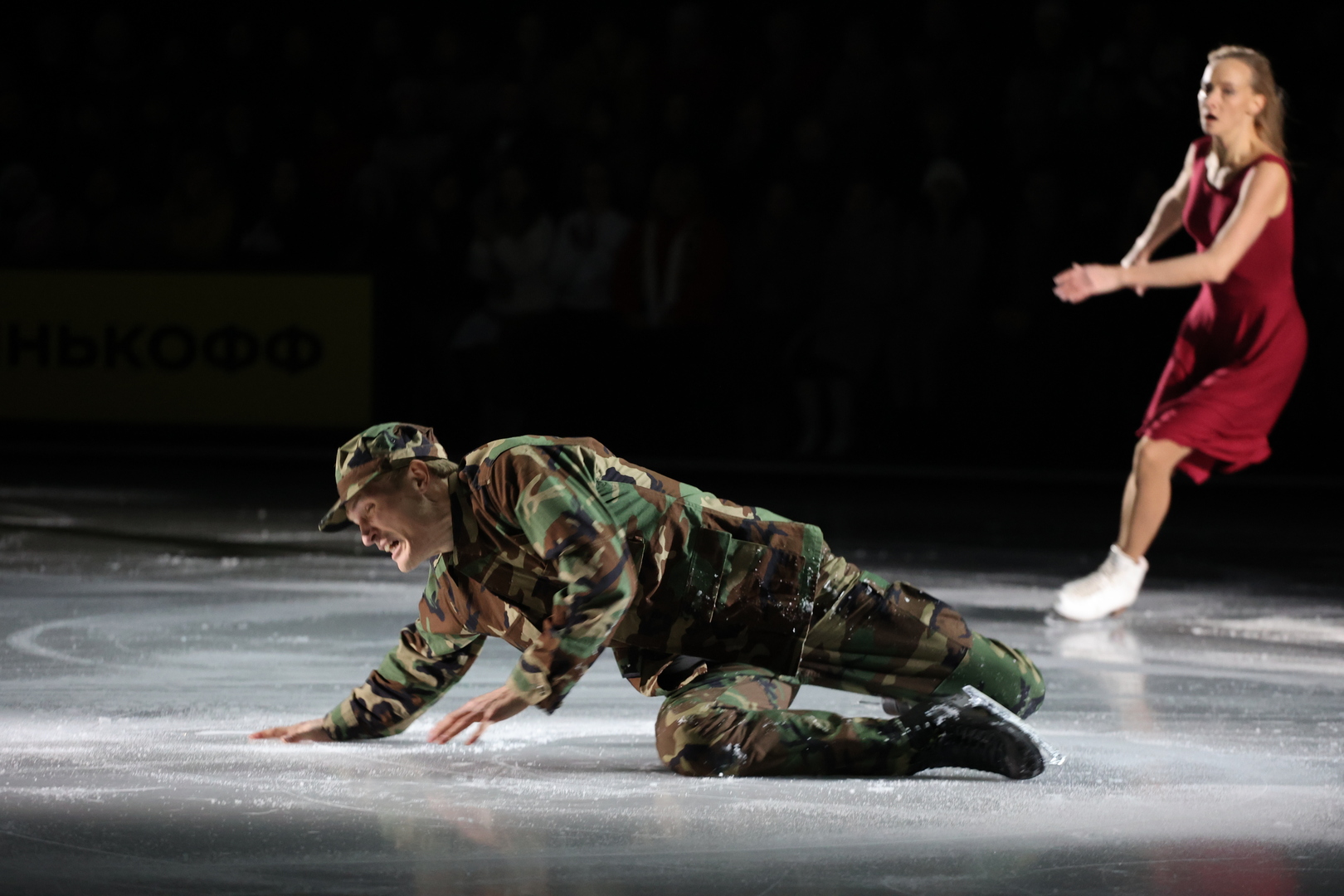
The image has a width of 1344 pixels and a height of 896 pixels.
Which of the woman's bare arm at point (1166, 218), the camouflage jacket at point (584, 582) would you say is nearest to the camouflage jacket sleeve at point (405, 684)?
the camouflage jacket at point (584, 582)

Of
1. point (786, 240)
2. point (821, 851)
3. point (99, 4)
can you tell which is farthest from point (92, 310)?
point (821, 851)

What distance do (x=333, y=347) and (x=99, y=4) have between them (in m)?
3.60

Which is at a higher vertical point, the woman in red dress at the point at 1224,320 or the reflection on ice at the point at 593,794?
the woman in red dress at the point at 1224,320

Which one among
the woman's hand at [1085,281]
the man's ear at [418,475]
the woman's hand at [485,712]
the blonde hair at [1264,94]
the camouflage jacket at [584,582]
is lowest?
the woman's hand at [485,712]

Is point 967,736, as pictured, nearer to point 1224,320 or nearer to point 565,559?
point 565,559

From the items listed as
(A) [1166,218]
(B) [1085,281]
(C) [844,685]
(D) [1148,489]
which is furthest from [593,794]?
(A) [1166,218]

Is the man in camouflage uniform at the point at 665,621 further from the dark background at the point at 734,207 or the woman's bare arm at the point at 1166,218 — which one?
the dark background at the point at 734,207

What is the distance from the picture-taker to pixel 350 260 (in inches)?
477

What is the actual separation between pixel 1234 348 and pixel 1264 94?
81cm

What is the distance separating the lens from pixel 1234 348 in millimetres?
6512

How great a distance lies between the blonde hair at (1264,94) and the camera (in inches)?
246

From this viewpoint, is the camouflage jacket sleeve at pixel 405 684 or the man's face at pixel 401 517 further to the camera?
the camouflage jacket sleeve at pixel 405 684

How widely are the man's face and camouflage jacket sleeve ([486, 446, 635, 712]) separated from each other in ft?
0.45

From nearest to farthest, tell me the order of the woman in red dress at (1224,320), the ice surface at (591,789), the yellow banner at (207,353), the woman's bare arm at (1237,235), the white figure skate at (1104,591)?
the ice surface at (591,789) < the woman's bare arm at (1237,235) < the woman in red dress at (1224,320) < the white figure skate at (1104,591) < the yellow banner at (207,353)
